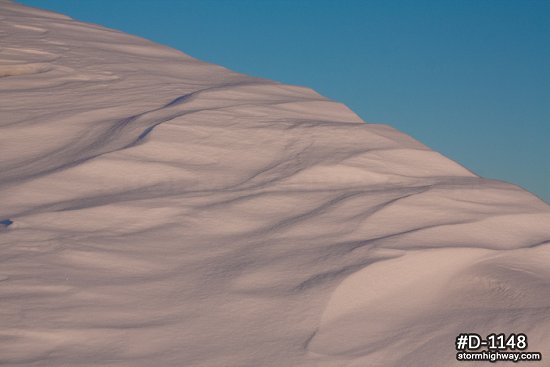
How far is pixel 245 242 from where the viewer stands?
6.97 feet

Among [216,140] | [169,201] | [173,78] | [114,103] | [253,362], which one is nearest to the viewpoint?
[253,362]

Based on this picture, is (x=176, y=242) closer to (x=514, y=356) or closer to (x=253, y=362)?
(x=253, y=362)

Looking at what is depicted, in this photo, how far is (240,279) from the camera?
1.92m

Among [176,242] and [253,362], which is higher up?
[176,242]

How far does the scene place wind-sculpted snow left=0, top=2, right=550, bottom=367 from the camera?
168 cm

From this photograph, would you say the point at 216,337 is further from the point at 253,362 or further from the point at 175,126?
the point at 175,126

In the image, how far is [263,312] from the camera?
178 cm

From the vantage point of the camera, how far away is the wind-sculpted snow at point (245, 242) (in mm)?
1685

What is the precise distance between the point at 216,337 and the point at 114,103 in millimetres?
2007

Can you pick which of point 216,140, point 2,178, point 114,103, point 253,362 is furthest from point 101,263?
point 114,103

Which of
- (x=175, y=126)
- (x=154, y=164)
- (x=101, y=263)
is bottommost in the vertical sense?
(x=101, y=263)

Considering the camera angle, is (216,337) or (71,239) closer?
(216,337)

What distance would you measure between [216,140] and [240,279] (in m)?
1.08

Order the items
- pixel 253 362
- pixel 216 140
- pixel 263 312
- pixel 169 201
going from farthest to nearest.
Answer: pixel 216 140 < pixel 169 201 < pixel 263 312 < pixel 253 362
